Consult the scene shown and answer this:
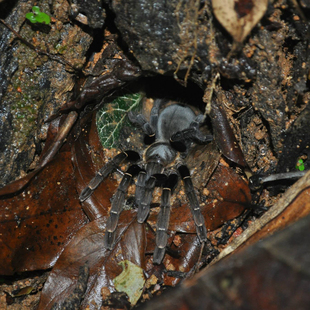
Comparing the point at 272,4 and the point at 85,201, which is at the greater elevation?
the point at 272,4

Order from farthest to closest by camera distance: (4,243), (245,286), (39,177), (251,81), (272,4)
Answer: (39,177) < (4,243) < (251,81) < (272,4) < (245,286)

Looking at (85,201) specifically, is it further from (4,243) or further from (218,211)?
(218,211)

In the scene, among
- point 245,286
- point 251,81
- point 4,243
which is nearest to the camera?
point 245,286

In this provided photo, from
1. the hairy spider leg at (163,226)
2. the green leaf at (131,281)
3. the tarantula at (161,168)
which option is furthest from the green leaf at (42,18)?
the green leaf at (131,281)

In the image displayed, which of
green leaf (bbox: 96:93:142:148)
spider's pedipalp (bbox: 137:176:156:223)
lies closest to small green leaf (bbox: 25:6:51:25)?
green leaf (bbox: 96:93:142:148)

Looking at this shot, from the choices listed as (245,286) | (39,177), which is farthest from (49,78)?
(245,286)

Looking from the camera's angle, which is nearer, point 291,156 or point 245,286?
point 245,286

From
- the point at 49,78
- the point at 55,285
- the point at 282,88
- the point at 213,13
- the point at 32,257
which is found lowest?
the point at 55,285
